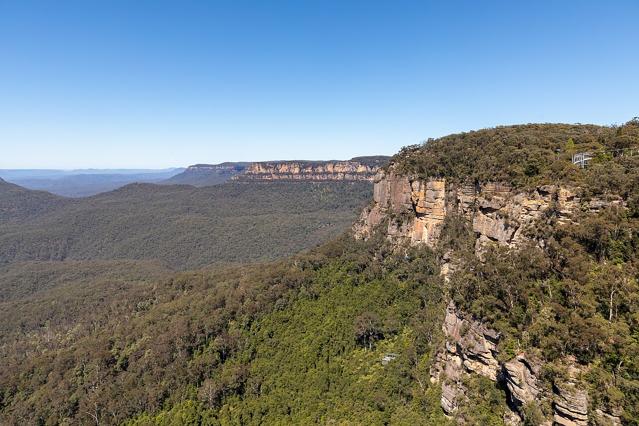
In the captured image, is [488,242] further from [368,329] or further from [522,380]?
[368,329]

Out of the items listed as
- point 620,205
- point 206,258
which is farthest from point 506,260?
point 206,258

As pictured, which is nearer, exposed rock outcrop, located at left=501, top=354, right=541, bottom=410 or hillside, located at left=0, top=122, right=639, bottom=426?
exposed rock outcrop, located at left=501, top=354, right=541, bottom=410

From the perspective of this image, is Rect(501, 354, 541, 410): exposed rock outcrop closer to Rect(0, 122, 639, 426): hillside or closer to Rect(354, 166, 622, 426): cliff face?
Rect(354, 166, 622, 426): cliff face

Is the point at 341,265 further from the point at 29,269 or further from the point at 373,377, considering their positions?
the point at 29,269

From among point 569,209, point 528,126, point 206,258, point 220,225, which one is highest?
point 528,126

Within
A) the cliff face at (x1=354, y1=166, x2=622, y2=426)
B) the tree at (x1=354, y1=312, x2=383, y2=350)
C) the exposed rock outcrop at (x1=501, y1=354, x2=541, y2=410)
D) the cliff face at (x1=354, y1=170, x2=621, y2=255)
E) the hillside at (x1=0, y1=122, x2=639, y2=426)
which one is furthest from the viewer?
the tree at (x1=354, y1=312, x2=383, y2=350)

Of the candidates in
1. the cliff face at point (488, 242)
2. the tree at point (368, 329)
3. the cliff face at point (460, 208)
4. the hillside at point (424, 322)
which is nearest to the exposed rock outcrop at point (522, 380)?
the cliff face at point (488, 242)

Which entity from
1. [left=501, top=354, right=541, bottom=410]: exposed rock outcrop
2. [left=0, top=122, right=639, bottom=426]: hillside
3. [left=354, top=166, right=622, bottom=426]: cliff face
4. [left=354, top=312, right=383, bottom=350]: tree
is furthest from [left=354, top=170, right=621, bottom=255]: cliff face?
[left=354, top=312, right=383, bottom=350]: tree
